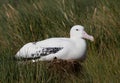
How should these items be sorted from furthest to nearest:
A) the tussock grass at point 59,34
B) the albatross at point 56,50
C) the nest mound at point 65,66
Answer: the albatross at point 56,50 → the nest mound at point 65,66 → the tussock grass at point 59,34

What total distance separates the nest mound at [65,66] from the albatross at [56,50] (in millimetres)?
124

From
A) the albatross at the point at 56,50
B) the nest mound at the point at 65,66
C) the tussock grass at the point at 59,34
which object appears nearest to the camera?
the tussock grass at the point at 59,34

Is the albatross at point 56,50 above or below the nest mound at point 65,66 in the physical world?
above

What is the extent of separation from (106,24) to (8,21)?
181 cm

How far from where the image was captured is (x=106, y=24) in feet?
26.2

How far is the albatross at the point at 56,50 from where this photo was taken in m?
6.96

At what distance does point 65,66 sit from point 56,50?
12.3 inches

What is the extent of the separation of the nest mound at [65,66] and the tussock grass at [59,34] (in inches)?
5.7

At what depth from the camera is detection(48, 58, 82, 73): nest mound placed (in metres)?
6.71

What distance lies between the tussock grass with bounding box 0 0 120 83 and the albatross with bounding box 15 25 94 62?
0.15 meters

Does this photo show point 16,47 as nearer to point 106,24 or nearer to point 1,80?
point 106,24

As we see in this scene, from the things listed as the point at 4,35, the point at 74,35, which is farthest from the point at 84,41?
the point at 4,35

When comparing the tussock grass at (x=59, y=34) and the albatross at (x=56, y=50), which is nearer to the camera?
the tussock grass at (x=59, y=34)

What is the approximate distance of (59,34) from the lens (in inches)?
329
